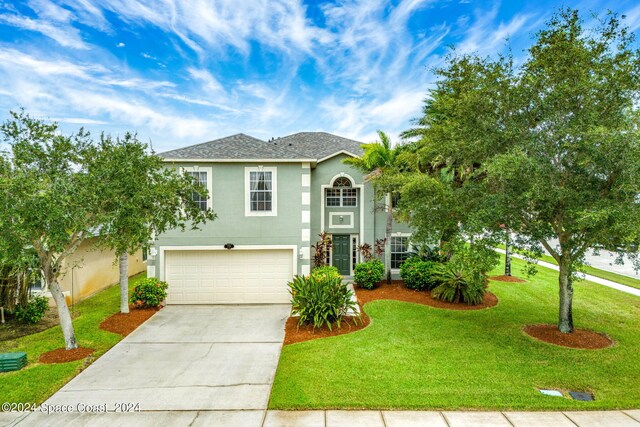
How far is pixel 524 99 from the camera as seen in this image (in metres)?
7.91

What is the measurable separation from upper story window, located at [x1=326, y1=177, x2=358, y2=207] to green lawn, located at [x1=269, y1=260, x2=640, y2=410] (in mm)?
5898

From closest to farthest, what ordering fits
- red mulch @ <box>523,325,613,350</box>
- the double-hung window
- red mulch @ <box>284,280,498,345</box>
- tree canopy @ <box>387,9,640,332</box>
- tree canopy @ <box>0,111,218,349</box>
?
1. tree canopy @ <box>0,111,218,349</box>
2. tree canopy @ <box>387,9,640,332</box>
3. red mulch @ <box>523,325,613,350</box>
4. red mulch @ <box>284,280,498,345</box>
5. the double-hung window

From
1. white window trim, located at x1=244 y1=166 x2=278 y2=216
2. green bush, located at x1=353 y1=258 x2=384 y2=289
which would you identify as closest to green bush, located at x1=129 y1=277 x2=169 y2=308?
white window trim, located at x1=244 y1=166 x2=278 y2=216

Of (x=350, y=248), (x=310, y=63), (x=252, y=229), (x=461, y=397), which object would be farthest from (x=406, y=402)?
(x=310, y=63)

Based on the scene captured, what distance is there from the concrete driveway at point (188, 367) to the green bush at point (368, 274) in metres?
4.10

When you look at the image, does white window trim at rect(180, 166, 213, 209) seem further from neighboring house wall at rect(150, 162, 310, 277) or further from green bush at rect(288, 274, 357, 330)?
green bush at rect(288, 274, 357, 330)

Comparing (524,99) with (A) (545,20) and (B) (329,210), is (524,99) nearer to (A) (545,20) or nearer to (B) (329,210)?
(A) (545,20)

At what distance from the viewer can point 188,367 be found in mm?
7586

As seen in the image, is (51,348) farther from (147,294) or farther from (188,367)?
(188,367)

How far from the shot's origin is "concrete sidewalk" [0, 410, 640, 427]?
5.28m

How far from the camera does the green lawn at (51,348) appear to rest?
6363 millimetres

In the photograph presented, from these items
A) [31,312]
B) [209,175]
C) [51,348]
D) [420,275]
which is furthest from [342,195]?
[31,312]

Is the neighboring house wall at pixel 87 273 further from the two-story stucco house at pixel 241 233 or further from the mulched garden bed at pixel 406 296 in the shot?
the mulched garden bed at pixel 406 296

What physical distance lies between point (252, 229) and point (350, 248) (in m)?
5.13
